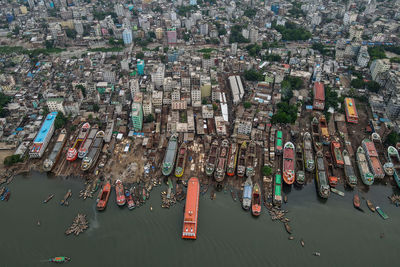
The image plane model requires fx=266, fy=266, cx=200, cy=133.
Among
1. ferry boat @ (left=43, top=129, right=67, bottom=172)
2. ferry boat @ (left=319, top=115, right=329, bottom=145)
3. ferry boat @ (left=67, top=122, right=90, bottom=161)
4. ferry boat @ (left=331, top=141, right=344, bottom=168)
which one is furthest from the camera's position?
ferry boat @ (left=319, top=115, right=329, bottom=145)

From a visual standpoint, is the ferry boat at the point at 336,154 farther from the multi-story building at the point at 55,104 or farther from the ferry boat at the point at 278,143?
the multi-story building at the point at 55,104

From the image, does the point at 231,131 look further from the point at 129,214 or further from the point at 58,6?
the point at 58,6

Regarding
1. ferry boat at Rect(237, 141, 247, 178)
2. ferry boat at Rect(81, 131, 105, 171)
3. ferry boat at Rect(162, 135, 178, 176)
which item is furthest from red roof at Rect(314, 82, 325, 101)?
ferry boat at Rect(81, 131, 105, 171)

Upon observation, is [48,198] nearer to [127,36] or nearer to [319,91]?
[319,91]

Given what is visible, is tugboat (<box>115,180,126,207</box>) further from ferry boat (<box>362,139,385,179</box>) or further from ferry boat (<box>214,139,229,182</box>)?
ferry boat (<box>362,139,385,179</box>)

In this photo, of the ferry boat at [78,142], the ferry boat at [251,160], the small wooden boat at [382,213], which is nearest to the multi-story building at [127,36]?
the ferry boat at [78,142]

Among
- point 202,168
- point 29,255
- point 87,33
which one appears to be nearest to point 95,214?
point 29,255
